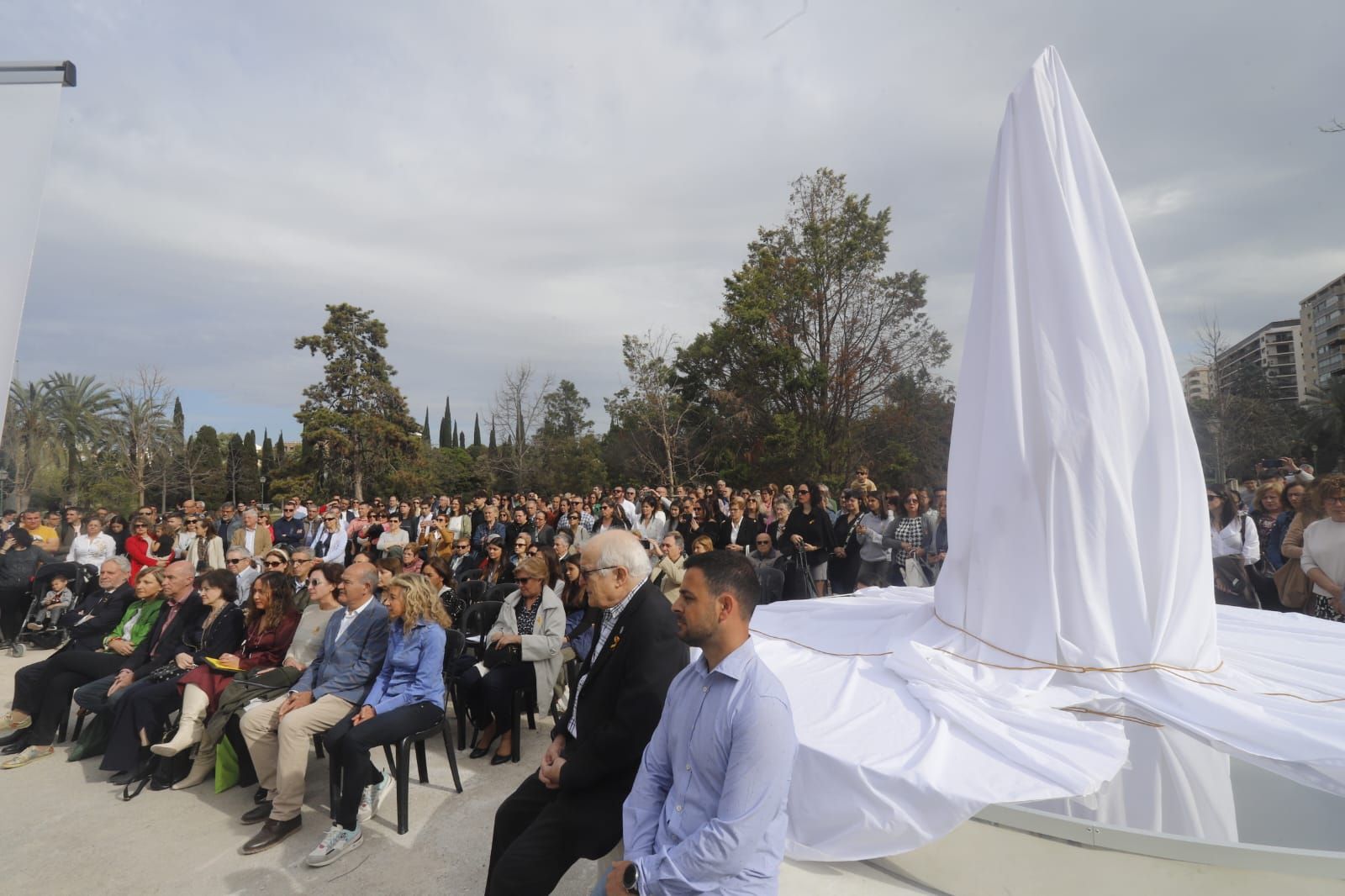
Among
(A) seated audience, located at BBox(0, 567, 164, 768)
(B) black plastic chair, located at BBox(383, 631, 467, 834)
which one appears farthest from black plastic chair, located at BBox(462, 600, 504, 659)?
(A) seated audience, located at BBox(0, 567, 164, 768)

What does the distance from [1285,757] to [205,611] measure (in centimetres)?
673

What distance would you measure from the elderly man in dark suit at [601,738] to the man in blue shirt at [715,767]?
1.45ft

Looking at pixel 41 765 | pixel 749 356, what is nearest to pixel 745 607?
pixel 41 765

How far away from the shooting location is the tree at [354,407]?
106 ft

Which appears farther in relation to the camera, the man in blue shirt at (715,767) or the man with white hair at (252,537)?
the man with white hair at (252,537)

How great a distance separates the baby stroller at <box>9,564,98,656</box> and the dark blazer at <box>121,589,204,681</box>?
4458mm

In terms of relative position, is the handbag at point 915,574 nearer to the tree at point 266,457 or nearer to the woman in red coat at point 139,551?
the woman in red coat at point 139,551

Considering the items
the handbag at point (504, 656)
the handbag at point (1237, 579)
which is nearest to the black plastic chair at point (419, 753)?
the handbag at point (504, 656)

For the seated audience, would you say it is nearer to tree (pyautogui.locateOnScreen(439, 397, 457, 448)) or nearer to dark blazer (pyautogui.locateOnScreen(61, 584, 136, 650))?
dark blazer (pyautogui.locateOnScreen(61, 584, 136, 650))

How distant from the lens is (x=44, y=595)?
29.6ft

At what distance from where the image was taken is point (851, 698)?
3.54m

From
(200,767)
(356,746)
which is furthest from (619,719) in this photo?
(200,767)

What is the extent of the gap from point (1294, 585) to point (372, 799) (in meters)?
7.15

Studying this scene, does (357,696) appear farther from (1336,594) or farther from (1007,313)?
(1336,594)
